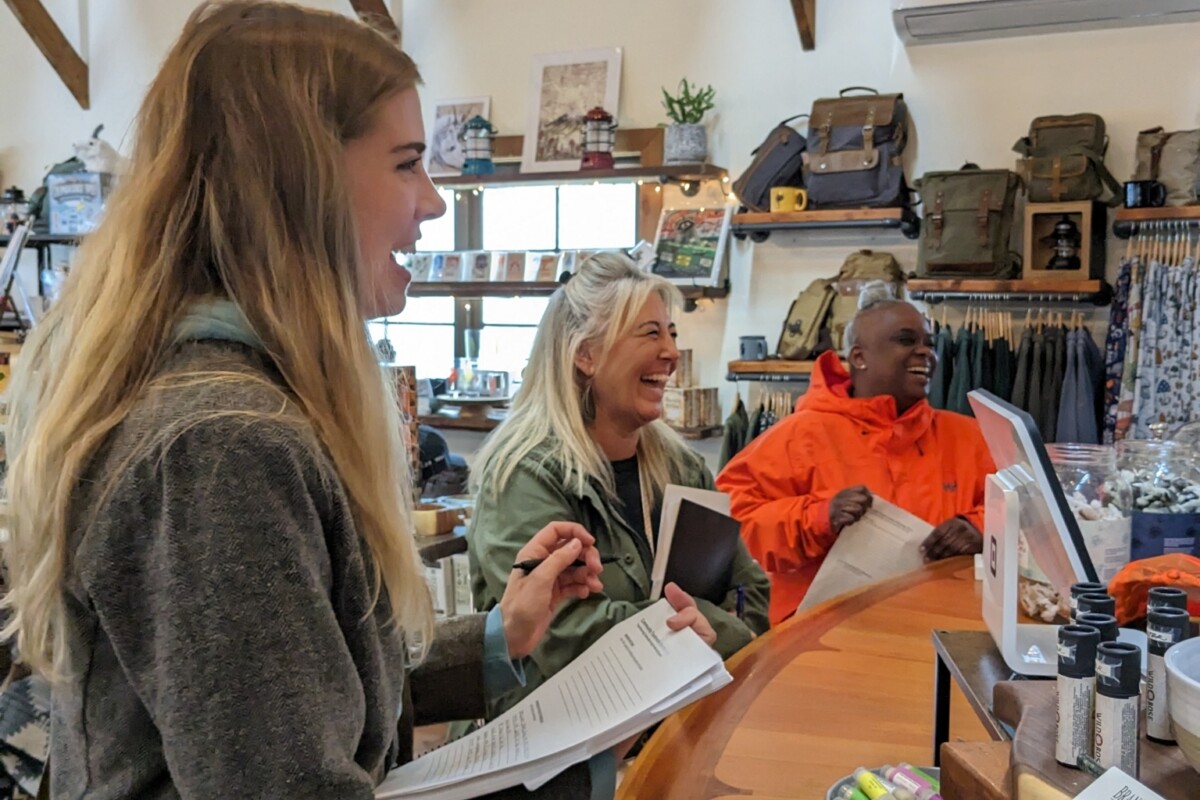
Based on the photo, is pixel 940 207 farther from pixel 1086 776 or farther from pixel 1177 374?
pixel 1086 776

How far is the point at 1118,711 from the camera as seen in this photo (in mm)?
784

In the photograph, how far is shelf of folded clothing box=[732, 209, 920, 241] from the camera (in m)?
4.28

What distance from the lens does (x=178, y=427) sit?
2.35ft

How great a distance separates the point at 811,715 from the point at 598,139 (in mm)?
3818

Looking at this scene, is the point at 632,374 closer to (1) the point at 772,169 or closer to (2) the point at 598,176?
(1) the point at 772,169

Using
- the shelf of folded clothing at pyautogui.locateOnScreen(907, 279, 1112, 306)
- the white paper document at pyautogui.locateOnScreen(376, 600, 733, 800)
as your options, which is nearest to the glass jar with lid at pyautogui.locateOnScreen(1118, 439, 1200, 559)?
the white paper document at pyautogui.locateOnScreen(376, 600, 733, 800)

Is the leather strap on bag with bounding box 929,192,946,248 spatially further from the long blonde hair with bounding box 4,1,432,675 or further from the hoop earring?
the long blonde hair with bounding box 4,1,432,675

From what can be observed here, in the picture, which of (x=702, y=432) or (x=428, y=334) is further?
(x=428, y=334)

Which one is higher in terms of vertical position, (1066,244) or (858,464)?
(1066,244)

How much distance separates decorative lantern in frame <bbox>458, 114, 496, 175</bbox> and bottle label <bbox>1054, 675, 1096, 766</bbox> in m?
4.58

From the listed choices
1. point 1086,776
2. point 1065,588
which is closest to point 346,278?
point 1086,776

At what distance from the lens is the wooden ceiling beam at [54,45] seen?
573 cm

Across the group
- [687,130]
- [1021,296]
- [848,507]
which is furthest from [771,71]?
[848,507]

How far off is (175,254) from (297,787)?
1.39ft
